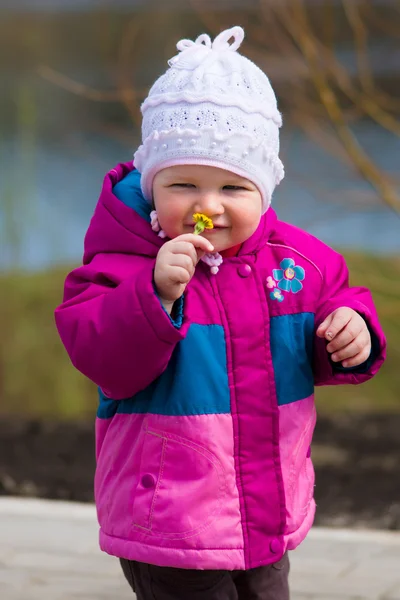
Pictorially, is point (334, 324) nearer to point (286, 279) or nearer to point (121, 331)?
point (286, 279)

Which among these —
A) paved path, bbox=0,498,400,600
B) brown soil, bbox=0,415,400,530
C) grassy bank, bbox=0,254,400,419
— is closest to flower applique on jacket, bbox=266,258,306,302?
paved path, bbox=0,498,400,600

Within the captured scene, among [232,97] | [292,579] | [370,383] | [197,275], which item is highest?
[232,97]

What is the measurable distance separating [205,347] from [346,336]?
26cm

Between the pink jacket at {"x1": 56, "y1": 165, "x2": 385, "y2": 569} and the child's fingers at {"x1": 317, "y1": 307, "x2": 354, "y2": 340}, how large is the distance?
0.23ft

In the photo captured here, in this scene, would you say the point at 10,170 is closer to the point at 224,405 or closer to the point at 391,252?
the point at 391,252

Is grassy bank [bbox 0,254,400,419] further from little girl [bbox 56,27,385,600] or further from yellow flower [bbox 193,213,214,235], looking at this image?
yellow flower [bbox 193,213,214,235]

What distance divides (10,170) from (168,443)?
3621 mm

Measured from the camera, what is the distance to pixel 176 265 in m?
1.76

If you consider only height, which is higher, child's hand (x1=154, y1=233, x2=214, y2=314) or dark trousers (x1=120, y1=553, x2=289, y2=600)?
child's hand (x1=154, y1=233, x2=214, y2=314)

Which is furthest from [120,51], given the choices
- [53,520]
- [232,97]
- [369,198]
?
[232,97]

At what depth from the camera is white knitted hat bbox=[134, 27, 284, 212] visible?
6.12 feet

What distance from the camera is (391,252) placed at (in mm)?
5039

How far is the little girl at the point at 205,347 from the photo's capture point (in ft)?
6.10

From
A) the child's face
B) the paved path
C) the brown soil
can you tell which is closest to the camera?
the child's face
